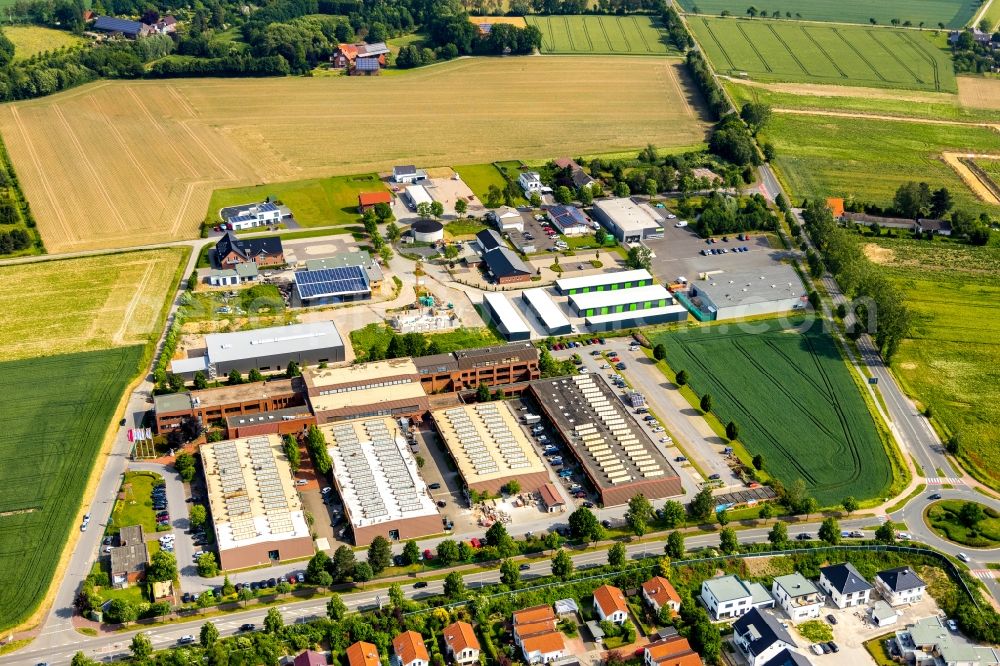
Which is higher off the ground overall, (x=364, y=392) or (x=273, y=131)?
(x=273, y=131)

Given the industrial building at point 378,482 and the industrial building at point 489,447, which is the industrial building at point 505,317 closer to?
the industrial building at point 489,447

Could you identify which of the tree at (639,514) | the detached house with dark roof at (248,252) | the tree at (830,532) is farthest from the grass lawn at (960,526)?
the detached house with dark roof at (248,252)

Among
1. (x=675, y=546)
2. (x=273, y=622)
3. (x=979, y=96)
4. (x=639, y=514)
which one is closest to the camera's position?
(x=273, y=622)

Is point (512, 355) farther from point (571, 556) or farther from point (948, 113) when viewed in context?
point (948, 113)

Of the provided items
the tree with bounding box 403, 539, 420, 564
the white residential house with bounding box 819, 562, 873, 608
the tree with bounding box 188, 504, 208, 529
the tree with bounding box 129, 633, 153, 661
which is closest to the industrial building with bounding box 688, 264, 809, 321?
the white residential house with bounding box 819, 562, 873, 608

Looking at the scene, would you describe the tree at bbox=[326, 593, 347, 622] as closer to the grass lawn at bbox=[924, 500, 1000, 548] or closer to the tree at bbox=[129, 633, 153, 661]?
the tree at bbox=[129, 633, 153, 661]

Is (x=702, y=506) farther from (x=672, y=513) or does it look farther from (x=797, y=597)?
(x=797, y=597)

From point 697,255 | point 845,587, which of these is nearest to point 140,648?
point 845,587
